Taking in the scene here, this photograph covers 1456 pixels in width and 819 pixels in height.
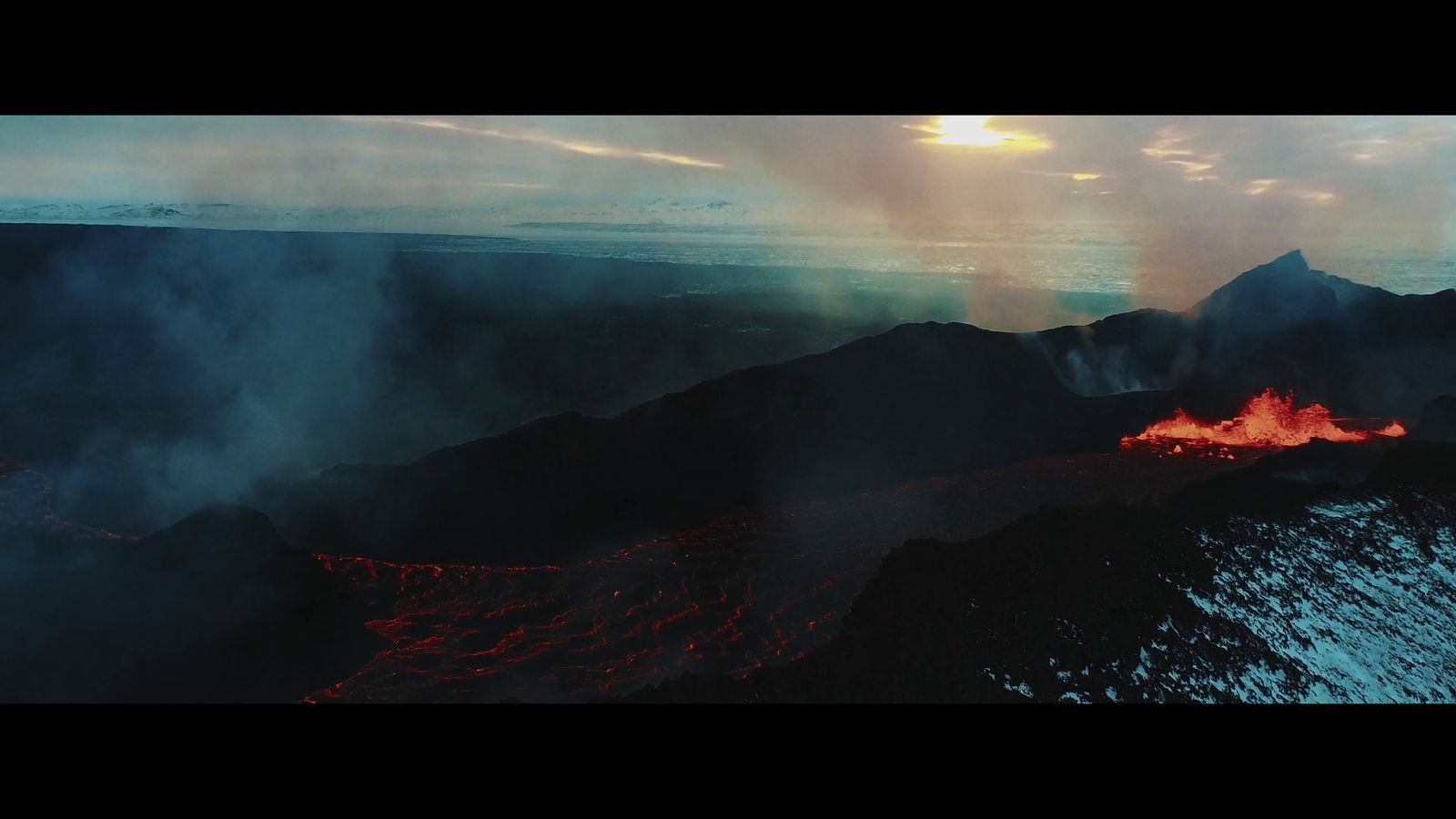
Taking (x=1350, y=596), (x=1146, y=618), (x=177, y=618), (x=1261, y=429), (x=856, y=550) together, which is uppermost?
(x=177, y=618)

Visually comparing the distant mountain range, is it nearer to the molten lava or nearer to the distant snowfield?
the molten lava

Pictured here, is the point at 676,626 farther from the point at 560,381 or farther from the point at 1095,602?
the point at 560,381

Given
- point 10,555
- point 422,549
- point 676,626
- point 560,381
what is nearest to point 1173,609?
point 676,626

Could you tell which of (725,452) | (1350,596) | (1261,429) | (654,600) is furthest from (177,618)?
(1261,429)

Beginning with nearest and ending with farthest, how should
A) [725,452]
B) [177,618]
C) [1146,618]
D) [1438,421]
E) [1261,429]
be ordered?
1. [1146,618]
2. [177,618]
3. [1438,421]
4. [725,452]
5. [1261,429]

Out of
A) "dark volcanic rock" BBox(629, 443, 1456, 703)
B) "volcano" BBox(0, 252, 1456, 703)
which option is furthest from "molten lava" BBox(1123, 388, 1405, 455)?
"dark volcanic rock" BBox(629, 443, 1456, 703)

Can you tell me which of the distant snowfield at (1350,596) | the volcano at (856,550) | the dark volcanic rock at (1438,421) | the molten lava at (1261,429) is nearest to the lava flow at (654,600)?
the volcano at (856,550)

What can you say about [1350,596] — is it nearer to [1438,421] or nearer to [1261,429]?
[1438,421]

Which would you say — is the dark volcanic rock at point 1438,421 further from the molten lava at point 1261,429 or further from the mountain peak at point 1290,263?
the mountain peak at point 1290,263
